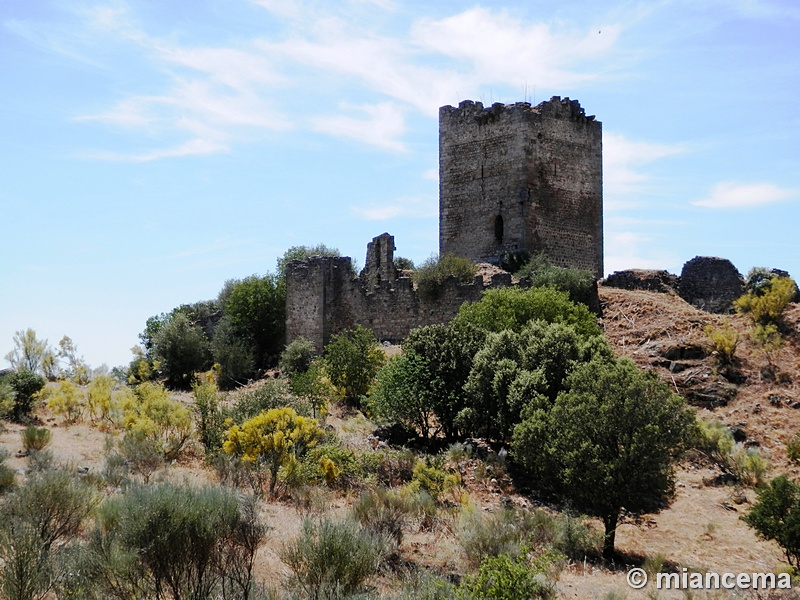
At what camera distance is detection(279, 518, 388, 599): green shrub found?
9297 millimetres

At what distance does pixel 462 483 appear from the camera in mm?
15758

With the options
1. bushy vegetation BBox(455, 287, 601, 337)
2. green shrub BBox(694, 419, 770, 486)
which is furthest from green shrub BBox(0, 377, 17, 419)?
green shrub BBox(694, 419, 770, 486)

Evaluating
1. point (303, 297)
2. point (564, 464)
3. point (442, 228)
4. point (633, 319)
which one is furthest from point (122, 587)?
point (442, 228)

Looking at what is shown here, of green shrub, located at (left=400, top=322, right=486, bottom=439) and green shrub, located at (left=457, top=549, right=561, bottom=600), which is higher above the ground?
green shrub, located at (left=400, top=322, right=486, bottom=439)

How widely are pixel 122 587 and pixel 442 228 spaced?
75.0 ft

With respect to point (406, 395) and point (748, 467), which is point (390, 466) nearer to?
point (406, 395)

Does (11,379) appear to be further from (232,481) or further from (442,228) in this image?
(442,228)

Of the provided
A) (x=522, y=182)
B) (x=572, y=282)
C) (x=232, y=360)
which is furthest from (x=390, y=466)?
(x=522, y=182)

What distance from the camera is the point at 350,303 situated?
28.3 m

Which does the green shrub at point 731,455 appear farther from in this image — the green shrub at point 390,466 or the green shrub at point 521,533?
the green shrub at point 390,466

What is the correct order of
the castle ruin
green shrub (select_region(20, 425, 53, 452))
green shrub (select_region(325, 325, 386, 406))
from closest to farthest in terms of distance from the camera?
green shrub (select_region(20, 425, 53, 452)), green shrub (select_region(325, 325, 386, 406)), the castle ruin

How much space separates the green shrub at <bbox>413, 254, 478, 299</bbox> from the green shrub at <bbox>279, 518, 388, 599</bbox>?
1646 cm

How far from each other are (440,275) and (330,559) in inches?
671

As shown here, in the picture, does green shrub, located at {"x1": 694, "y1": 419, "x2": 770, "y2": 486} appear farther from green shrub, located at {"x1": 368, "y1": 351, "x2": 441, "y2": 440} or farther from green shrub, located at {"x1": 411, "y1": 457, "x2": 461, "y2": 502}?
green shrub, located at {"x1": 368, "y1": 351, "x2": 441, "y2": 440}
